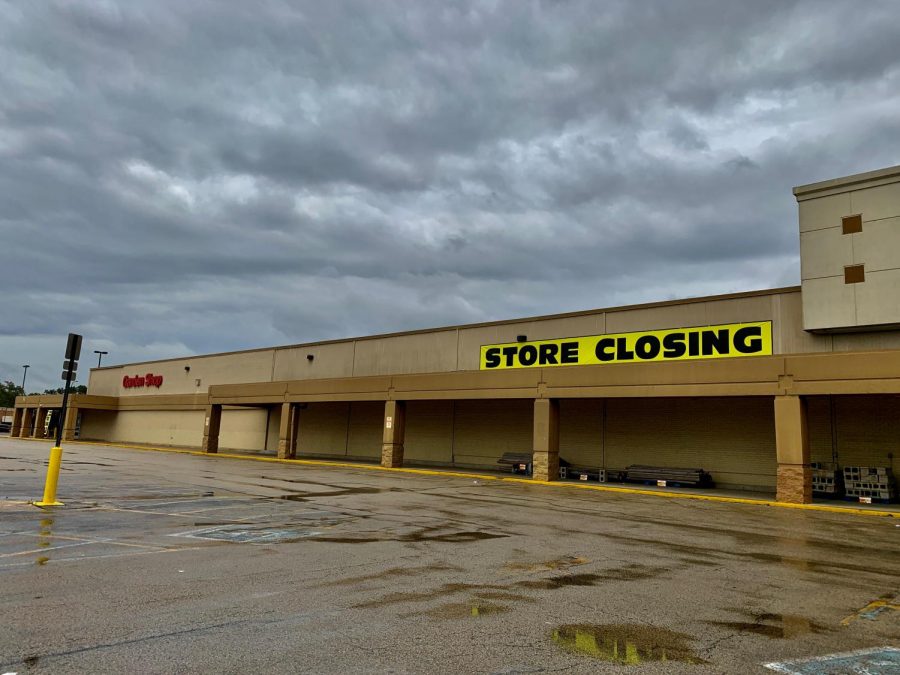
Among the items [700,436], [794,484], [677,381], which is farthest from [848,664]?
[700,436]

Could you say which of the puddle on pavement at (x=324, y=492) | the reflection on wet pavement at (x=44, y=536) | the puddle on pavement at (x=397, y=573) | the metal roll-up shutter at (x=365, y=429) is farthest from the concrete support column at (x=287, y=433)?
the puddle on pavement at (x=397, y=573)

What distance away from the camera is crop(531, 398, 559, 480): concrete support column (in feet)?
88.8

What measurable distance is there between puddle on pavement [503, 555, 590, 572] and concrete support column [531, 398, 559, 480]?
17.9 metres

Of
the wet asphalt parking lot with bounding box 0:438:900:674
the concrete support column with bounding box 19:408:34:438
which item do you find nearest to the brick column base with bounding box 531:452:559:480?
→ the wet asphalt parking lot with bounding box 0:438:900:674

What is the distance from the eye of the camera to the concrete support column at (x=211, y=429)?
1740 inches

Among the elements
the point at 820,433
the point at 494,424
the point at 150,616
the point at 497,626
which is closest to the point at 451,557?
the point at 497,626

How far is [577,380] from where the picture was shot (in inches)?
1057

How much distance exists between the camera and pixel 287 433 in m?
39.5

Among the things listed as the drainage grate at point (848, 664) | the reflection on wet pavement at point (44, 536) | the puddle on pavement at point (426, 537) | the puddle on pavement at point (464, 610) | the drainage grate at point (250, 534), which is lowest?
the reflection on wet pavement at point (44, 536)

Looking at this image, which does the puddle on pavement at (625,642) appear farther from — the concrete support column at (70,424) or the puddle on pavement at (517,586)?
Result: the concrete support column at (70,424)

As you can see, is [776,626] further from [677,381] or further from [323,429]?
[323,429]

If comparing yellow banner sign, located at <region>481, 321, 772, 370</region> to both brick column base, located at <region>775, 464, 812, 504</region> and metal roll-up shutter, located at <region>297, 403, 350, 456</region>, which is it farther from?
metal roll-up shutter, located at <region>297, 403, 350, 456</region>

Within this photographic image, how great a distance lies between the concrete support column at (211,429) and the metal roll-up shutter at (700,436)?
92.5 ft

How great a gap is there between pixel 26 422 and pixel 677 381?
70472mm
